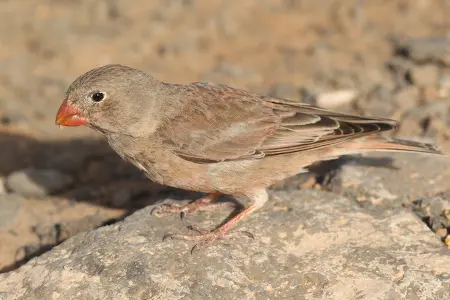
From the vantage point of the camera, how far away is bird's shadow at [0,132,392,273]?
6.97 metres

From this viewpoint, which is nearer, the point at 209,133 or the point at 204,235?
the point at 204,235

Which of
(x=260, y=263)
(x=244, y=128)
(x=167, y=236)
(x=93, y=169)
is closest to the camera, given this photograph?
(x=260, y=263)

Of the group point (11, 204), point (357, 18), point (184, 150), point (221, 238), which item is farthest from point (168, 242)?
point (357, 18)

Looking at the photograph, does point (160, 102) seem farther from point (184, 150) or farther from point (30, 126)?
point (30, 126)

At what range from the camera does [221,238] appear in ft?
18.1

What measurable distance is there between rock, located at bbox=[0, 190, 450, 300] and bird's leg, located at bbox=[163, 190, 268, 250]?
7 centimetres

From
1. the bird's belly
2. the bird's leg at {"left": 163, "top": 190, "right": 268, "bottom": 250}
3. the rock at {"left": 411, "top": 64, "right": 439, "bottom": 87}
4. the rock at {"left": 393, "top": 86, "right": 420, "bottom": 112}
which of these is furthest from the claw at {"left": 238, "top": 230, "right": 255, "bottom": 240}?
the rock at {"left": 411, "top": 64, "right": 439, "bottom": 87}

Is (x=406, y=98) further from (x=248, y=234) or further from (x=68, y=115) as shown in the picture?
(x=68, y=115)

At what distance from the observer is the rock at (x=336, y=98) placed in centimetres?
848

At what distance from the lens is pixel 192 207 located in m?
6.14

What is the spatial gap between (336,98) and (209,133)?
3.07 m

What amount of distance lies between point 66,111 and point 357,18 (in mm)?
5817

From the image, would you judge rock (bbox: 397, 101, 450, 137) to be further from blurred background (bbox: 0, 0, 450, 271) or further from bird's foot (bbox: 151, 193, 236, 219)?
bird's foot (bbox: 151, 193, 236, 219)

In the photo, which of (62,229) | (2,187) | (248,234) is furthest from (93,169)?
(248,234)
